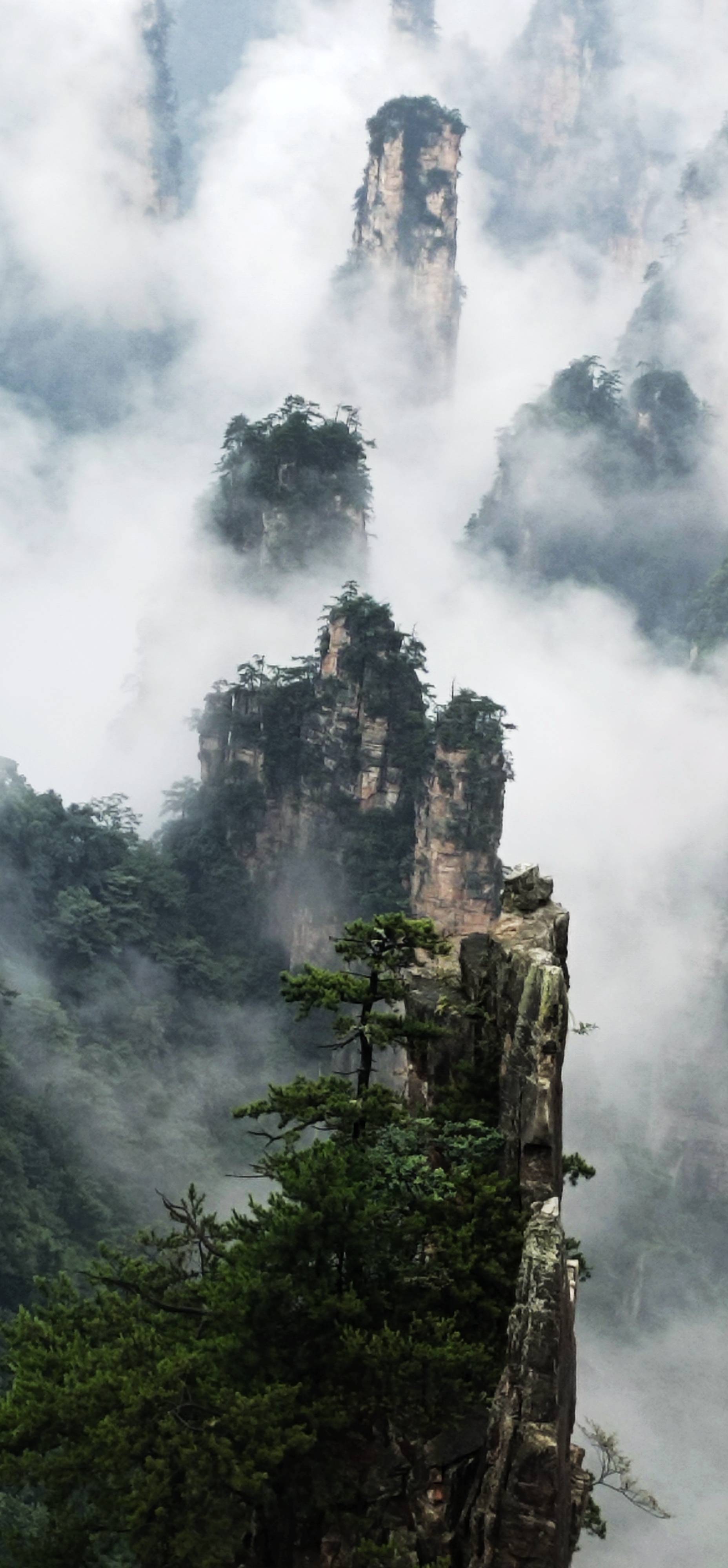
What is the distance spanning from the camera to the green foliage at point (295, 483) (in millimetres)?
59719

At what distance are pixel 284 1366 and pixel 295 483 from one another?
157 feet

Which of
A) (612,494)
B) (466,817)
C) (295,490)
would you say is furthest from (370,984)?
(612,494)

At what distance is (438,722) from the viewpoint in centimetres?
4803

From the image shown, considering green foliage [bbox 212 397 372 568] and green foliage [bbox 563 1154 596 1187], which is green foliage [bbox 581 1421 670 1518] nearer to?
green foliage [bbox 563 1154 596 1187]

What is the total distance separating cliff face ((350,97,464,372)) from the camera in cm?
8388

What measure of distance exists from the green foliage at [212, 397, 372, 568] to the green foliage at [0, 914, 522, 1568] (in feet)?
148

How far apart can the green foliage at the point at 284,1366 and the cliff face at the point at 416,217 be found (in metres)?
76.1

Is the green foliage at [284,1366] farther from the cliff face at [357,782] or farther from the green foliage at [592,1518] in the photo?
the cliff face at [357,782]

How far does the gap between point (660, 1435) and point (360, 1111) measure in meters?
29.4

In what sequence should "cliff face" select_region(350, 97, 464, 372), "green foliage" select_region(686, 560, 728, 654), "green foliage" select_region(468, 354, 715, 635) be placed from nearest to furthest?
"green foliage" select_region(686, 560, 728, 654)
"green foliage" select_region(468, 354, 715, 635)
"cliff face" select_region(350, 97, 464, 372)

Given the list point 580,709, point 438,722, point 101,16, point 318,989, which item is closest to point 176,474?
point 101,16

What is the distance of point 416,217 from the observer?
8794 cm

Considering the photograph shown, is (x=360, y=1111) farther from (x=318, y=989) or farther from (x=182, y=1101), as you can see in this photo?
(x=182, y=1101)

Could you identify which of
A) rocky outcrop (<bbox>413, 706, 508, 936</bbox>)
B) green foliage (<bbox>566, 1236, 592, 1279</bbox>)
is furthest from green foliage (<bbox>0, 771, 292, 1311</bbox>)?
green foliage (<bbox>566, 1236, 592, 1279</bbox>)
